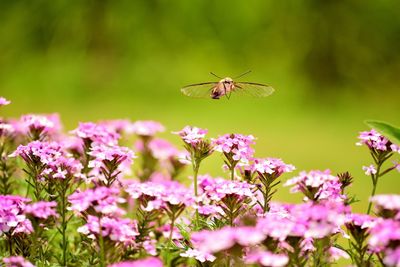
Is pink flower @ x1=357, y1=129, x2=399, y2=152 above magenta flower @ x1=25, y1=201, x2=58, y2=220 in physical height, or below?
above

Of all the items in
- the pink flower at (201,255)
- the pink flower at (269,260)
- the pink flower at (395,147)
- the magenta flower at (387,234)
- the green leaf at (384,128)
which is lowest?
the pink flower at (201,255)

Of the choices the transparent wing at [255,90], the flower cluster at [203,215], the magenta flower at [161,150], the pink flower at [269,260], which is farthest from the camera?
the magenta flower at [161,150]

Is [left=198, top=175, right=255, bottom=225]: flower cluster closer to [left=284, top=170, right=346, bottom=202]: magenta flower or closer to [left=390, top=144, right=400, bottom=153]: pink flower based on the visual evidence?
[left=284, top=170, right=346, bottom=202]: magenta flower

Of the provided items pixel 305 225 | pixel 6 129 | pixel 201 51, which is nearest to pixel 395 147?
pixel 305 225

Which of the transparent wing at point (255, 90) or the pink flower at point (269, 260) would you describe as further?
the transparent wing at point (255, 90)

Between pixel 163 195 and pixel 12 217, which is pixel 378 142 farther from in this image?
pixel 12 217

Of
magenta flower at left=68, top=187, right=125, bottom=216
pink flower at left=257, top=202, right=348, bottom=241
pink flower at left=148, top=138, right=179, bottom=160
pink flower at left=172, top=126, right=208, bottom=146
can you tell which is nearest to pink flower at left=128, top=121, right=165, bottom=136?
pink flower at left=148, top=138, right=179, bottom=160

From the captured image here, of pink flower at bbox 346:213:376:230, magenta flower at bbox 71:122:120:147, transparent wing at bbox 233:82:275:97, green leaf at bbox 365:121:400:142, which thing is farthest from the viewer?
transparent wing at bbox 233:82:275:97

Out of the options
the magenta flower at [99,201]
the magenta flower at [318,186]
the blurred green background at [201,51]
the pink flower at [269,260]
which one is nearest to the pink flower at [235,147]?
the magenta flower at [318,186]

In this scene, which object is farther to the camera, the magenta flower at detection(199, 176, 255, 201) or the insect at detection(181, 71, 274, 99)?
the insect at detection(181, 71, 274, 99)

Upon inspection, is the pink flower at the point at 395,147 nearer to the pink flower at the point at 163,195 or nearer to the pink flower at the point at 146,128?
the pink flower at the point at 163,195
